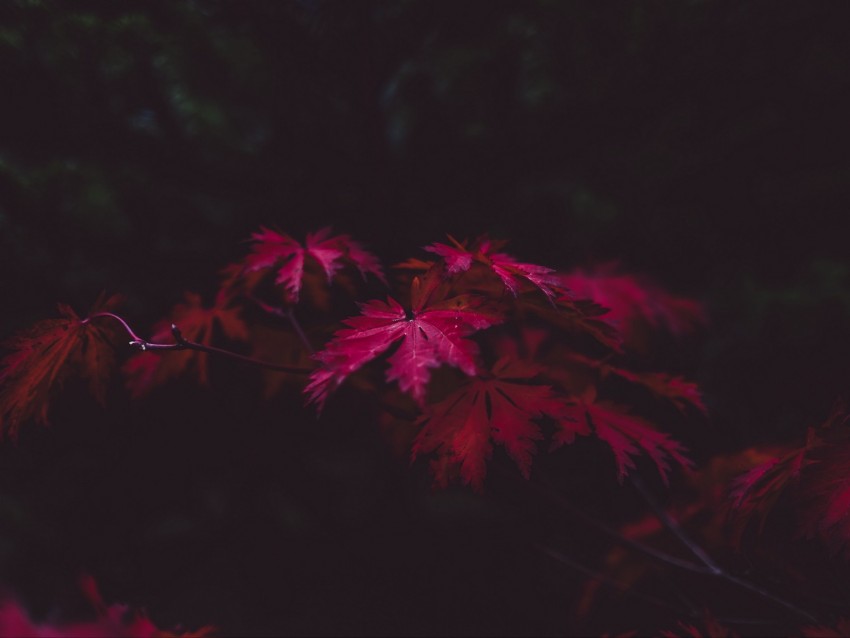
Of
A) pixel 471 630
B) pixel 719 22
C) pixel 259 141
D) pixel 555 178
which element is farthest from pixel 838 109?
pixel 471 630

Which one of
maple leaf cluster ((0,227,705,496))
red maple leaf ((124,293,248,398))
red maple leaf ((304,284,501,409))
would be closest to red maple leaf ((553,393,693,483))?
maple leaf cluster ((0,227,705,496))

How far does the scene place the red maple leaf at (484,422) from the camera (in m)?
0.77

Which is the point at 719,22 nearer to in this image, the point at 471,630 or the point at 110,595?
the point at 471,630

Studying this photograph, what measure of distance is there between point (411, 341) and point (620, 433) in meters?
0.47

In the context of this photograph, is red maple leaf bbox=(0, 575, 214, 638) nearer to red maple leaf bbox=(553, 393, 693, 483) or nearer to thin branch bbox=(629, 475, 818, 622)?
red maple leaf bbox=(553, 393, 693, 483)

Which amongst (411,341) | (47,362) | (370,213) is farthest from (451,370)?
(370,213)

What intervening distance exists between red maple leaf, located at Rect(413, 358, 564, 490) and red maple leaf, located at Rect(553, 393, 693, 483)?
0.06 metres

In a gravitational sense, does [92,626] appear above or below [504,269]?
below

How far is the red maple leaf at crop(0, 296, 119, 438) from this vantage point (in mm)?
880

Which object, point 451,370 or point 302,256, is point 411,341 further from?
point 451,370

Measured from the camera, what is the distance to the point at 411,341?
74 centimetres

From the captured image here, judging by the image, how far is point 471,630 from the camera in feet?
5.98

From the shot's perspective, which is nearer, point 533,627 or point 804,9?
point 804,9

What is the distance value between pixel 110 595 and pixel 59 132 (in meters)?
1.43
